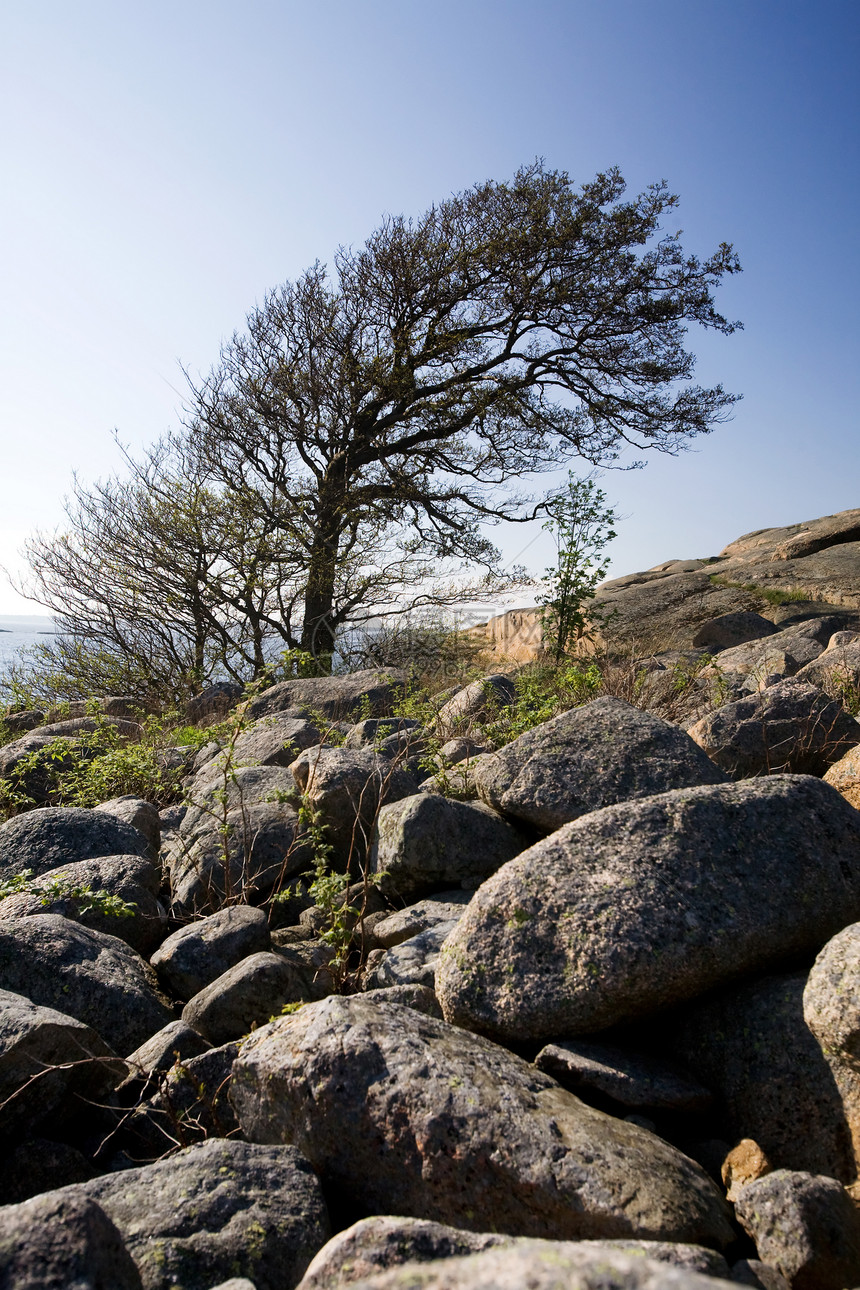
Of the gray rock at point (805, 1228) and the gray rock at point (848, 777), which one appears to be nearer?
the gray rock at point (805, 1228)

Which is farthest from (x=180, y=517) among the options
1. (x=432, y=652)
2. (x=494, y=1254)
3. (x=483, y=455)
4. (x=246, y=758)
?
(x=494, y=1254)

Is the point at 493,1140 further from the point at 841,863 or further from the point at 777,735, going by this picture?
the point at 777,735

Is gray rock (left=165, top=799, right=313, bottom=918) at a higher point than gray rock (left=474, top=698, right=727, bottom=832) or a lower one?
lower

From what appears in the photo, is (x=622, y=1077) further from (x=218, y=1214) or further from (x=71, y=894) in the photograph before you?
(x=71, y=894)

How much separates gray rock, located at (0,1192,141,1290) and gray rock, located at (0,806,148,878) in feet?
10.3

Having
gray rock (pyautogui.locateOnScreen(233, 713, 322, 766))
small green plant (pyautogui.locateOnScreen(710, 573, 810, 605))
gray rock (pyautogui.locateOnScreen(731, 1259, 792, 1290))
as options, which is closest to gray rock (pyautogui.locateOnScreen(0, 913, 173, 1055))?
gray rock (pyautogui.locateOnScreen(731, 1259, 792, 1290))

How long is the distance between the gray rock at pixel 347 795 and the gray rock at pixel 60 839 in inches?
44.1

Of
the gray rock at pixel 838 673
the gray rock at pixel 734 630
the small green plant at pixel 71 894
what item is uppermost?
the gray rock at pixel 734 630

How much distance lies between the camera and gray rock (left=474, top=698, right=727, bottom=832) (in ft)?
11.8

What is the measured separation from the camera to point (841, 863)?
2.73 metres

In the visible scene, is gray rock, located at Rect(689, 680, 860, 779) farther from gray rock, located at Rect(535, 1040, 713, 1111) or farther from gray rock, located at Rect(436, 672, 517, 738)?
gray rock, located at Rect(535, 1040, 713, 1111)

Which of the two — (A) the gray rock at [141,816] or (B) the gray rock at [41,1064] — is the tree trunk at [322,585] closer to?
(A) the gray rock at [141,816]

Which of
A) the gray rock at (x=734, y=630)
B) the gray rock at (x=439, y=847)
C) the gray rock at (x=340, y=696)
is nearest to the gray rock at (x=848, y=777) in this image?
the gray rock at (x=439, y=847)

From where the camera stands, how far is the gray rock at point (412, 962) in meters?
2.95
